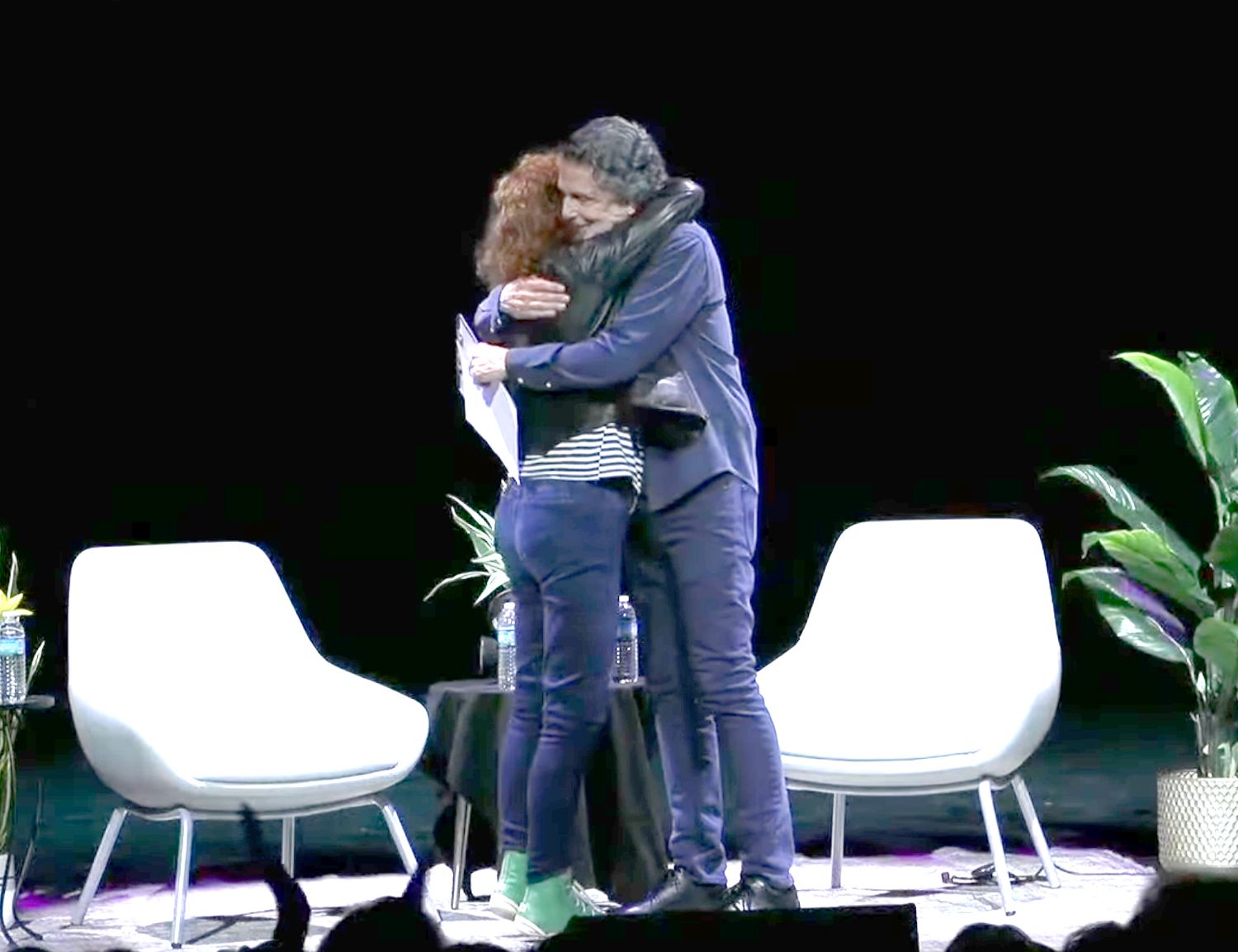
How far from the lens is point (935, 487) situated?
6055mm

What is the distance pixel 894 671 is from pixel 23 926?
182 centimetres

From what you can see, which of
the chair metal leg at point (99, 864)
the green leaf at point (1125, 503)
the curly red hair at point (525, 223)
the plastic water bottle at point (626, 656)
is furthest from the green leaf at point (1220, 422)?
the chair metal leg at point (99, 864)

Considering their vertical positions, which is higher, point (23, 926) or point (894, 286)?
point (894, 286)

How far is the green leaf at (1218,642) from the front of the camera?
4.12m

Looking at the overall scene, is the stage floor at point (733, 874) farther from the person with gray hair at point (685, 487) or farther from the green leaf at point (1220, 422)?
the green leaf at point (1220, 422)

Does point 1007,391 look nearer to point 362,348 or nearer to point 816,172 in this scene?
point 816,172

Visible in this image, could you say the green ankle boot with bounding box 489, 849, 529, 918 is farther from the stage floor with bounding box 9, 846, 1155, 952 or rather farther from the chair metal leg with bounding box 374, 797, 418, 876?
the chair metal leg with bounding box 374, 797, 418, 876

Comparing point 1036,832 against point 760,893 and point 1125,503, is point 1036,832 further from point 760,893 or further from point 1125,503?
point 760,893

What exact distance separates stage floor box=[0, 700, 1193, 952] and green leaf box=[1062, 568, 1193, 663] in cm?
48

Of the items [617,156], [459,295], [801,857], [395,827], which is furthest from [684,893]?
[459,295]

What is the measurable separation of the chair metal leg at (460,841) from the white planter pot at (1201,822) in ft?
5.00

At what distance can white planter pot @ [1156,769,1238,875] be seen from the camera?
4223mm

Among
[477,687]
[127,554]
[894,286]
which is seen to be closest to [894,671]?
[477,687]

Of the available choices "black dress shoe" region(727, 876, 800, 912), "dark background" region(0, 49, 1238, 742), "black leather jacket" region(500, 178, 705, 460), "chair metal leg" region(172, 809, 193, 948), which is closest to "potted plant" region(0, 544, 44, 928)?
"chair metal leg" region(172, 809, 193, 948)
